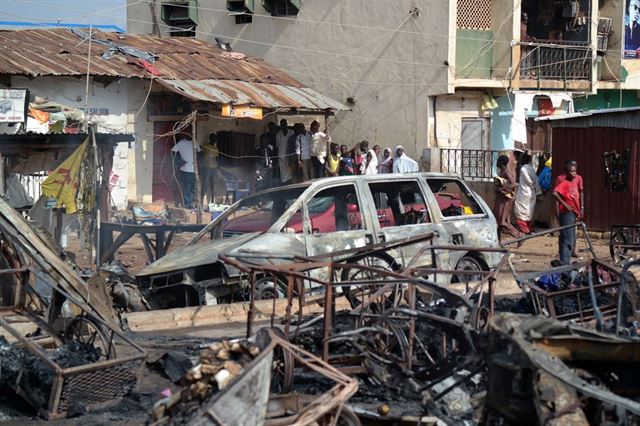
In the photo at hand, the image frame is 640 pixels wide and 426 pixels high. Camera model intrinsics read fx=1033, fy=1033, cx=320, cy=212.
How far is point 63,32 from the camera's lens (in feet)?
86.0

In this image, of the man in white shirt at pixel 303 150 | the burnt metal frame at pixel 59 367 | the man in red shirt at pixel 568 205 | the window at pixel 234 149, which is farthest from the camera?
the window at pixel 234 149

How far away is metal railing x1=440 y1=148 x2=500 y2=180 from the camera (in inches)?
1071

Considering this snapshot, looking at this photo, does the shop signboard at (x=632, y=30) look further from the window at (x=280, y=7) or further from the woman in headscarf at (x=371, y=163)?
the woman in headscarf at (x=371, y=163)

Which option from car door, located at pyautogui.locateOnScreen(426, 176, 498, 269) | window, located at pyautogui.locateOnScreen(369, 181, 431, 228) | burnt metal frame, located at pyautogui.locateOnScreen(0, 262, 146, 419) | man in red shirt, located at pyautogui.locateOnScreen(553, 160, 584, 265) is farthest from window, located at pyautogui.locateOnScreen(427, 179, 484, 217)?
burnt metal frame, located at pyautogui.locateOnScreen(0, 262, 146, 419)

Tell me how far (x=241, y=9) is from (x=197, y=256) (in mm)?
19333

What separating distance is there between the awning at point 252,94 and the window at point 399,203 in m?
10.4

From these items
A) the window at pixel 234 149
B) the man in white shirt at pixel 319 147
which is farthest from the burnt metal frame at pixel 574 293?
the window at pixel 234 149

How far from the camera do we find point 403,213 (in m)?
13.2

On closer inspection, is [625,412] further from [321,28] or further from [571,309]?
[321,28]

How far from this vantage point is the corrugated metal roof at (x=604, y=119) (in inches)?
835

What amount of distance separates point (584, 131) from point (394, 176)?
10.3 metres

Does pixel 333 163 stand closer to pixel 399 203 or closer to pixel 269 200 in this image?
pixel 399 203

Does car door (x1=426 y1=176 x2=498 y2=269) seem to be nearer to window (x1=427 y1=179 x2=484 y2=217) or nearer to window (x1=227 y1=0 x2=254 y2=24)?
window (x1=427 y1=179 x2=484 y2=217)

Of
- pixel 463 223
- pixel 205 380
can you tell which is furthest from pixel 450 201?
pixel 205 380
